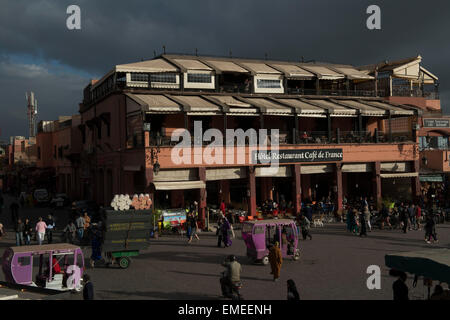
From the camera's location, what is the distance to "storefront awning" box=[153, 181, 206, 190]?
24853 mm

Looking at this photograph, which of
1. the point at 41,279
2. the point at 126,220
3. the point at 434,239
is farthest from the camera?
the point at 434,239

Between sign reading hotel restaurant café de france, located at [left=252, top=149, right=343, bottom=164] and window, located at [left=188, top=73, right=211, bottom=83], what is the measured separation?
7.03m

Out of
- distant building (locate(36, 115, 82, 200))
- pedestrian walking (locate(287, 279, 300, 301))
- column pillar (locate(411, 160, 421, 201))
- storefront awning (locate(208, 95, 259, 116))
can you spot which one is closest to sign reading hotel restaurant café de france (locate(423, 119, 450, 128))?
column pillar (locate(411, 160, 421, 201))

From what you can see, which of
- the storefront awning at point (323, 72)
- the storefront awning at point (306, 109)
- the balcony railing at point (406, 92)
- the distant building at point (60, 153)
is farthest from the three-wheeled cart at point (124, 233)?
the balcony railing at point (406, 92)

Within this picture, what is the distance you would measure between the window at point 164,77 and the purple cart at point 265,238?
16.4m

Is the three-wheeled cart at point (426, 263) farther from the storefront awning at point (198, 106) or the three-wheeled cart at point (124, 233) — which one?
the storefront awning at point (198, 106)

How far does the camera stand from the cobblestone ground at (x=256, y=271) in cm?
1218

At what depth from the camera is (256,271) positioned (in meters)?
15.1

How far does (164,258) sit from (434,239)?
1270cm

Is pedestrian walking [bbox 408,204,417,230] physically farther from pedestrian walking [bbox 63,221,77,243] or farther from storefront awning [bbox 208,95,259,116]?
pedestrian walking [bbox 63,221,77,243]

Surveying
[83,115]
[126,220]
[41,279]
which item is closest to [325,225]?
[126,220]

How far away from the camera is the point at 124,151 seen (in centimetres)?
2900

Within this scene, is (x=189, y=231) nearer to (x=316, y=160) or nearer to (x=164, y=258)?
(x=164, y=258)

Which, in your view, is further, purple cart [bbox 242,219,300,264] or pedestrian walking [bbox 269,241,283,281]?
purple cart [bbox 242,219,300,264]
